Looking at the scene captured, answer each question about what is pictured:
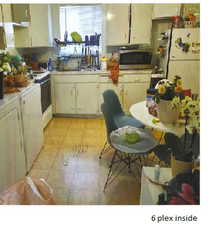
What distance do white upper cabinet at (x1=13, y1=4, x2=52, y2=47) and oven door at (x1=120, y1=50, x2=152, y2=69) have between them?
132 centimetres

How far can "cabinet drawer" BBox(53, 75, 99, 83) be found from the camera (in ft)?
12.1

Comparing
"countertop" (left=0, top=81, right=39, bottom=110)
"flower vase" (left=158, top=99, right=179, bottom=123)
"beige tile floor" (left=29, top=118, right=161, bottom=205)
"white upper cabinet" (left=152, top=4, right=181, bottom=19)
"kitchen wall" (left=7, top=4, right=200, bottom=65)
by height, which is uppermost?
"white upper cabinet" (left=152, top=4, right=181, bottom=19)

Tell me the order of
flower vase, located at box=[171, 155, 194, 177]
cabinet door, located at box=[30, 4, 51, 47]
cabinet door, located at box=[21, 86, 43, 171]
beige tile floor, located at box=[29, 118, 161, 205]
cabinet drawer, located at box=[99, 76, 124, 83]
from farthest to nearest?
1. cabinet drawer, located at box=[99, 76, 124, 83]
2. cabinet door, located at box=[30, 4, 51, 47]
3. cabinet door, located at box=[21, 86, 43, 171]
4. beige tile floor, located at box=[29, 118, 161, 205]
5. flower vase, located at box=[171, 155, 194, 177]

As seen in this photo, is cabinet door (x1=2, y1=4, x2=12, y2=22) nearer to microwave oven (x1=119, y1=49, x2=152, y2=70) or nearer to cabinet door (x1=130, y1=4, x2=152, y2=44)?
microwave oven (x1=119, y1=49, x2=152, y2=70)

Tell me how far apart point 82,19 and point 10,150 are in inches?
115

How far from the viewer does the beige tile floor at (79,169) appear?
6.26 feet

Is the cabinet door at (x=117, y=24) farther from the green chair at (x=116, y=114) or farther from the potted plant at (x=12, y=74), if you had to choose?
the potted plant at (x=12, y=74)

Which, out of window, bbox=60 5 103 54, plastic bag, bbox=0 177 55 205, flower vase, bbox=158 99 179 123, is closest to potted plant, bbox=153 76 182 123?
flower vase, bbox=158 99 179 123

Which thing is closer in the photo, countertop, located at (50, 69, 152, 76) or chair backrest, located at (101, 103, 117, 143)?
chair backrest, located at (101, 103, 117, 143)

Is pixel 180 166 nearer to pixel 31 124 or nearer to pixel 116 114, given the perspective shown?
pixel 116 114

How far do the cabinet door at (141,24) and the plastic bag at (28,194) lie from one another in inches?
117
